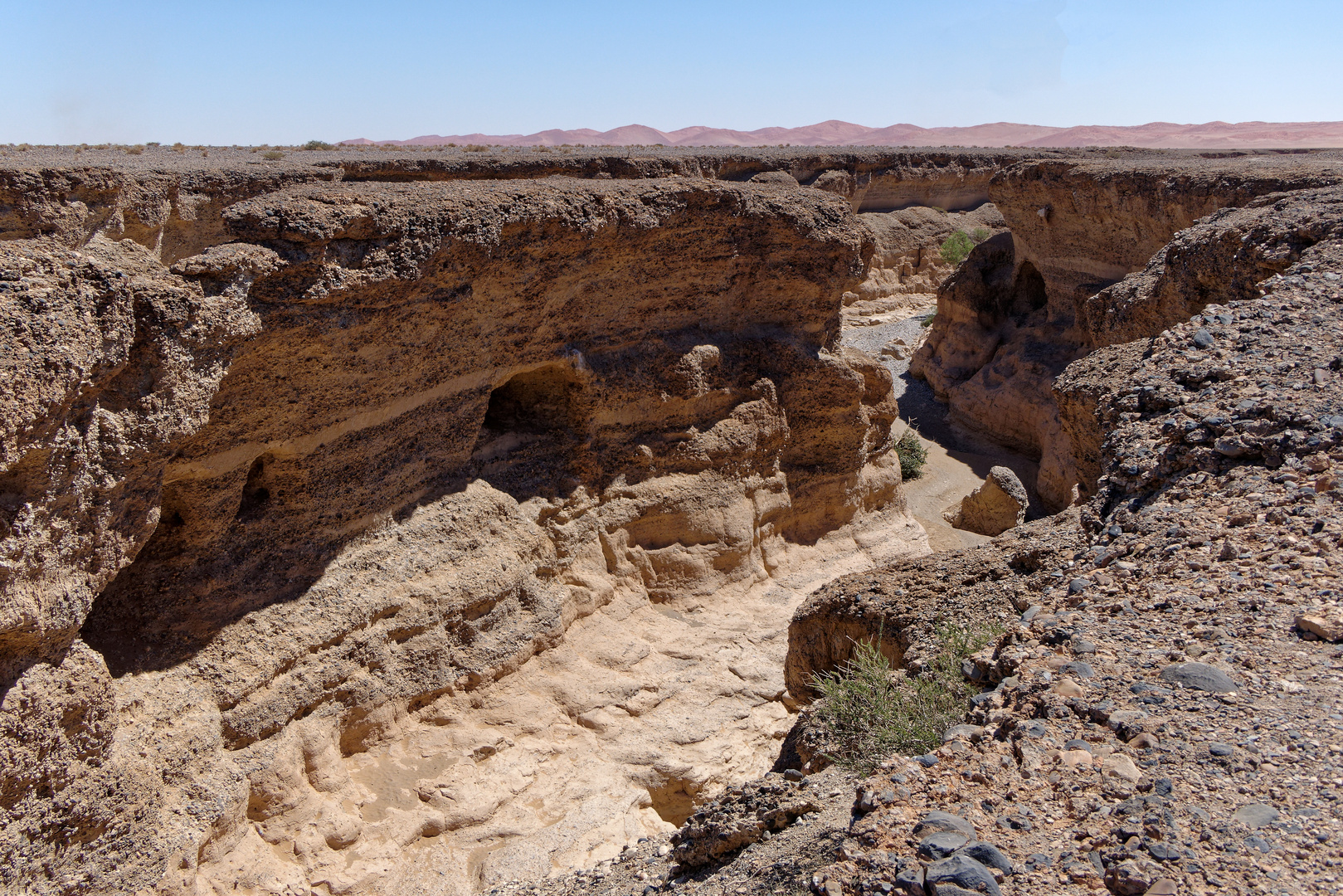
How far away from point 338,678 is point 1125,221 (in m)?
14.2

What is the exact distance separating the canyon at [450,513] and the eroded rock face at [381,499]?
3 cm

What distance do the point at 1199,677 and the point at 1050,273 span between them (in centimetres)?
1514

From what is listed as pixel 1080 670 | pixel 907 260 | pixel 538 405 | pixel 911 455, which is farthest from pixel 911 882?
pixel 907 260

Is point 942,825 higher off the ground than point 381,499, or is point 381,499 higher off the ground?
point 942,825

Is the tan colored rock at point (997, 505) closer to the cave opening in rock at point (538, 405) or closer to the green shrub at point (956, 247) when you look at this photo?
the cave opening in rock at point (538, 405)

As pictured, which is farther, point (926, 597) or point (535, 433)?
point (535, 433)

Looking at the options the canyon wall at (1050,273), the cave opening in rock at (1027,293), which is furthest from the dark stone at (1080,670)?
the cave opening in rock at (1027,293)

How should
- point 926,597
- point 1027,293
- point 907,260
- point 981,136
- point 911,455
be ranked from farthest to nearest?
1. point 981,136
2. point 907,260
3. point 1027,293
4. point 911,455
5. point 926,597

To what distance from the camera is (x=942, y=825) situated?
9.47 feet

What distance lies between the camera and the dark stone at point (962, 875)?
2.60 m

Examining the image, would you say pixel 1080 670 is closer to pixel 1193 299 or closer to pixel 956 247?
pixel 1193 299

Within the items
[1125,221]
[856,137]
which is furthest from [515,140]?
[1125,221]

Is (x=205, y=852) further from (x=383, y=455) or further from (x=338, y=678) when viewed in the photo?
(x=383, y=455)

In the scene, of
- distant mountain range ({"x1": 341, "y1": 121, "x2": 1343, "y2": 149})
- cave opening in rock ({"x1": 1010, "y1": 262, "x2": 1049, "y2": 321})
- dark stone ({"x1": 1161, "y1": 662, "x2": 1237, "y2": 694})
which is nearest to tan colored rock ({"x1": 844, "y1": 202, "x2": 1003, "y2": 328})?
cave opening in rock ({"x1": 1010, "y1": 262, "x2": 1049, "y2": 321})
